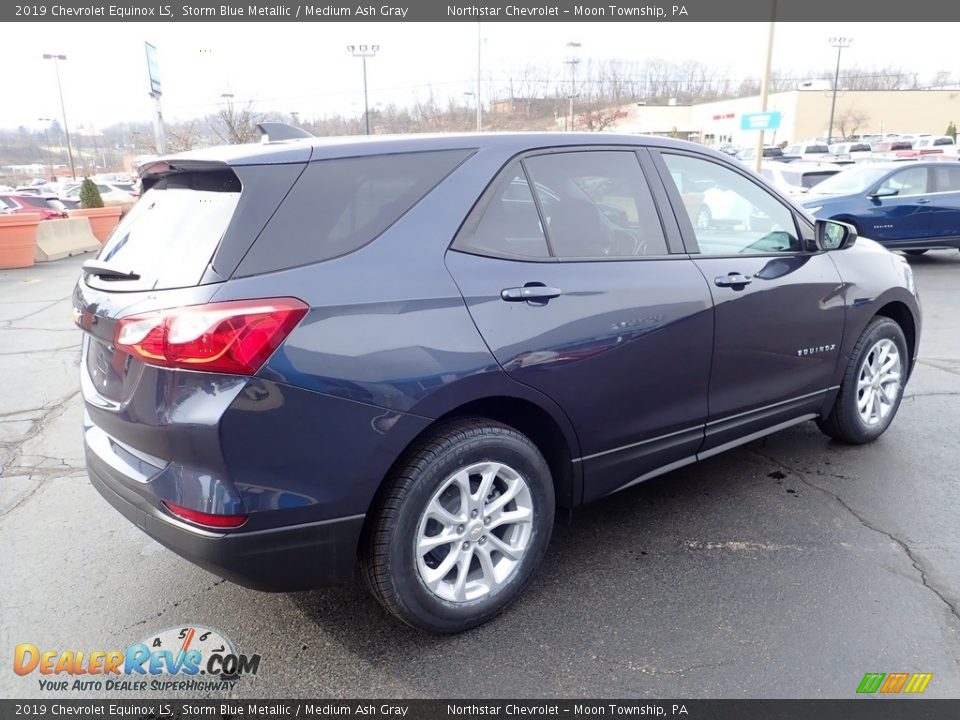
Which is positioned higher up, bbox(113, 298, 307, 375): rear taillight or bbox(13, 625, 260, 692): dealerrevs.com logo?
bbox(113, 298, 307, 375): rear taillight

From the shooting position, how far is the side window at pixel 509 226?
8.58ft

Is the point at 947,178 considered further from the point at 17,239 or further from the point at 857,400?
the point at 17,239

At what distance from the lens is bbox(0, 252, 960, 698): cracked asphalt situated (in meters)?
2.46

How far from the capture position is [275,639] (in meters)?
2.67

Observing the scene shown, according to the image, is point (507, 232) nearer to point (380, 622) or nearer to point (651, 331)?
point (651, 331)

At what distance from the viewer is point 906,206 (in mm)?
11594

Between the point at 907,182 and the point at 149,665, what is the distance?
42.9 feet

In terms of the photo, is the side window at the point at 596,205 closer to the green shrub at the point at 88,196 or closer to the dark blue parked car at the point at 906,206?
the dark blue parked car at the point at 906,206

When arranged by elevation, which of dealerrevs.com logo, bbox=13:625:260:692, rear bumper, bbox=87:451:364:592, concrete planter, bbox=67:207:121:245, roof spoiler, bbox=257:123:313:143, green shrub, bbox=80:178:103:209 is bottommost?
concrete planter, bbox=67:207:121:245

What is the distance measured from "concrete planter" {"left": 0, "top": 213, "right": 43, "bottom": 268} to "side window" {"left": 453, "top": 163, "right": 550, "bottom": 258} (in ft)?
47.8

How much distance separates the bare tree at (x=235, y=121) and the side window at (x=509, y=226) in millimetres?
21268

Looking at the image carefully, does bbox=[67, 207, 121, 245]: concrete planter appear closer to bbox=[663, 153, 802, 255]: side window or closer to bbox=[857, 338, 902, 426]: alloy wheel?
bbox=[663, 153, 802, 255]: side window

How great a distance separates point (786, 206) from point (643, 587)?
2.25 meters

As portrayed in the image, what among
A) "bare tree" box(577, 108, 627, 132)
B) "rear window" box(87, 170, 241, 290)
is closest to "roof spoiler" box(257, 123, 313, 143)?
"rear window" box(87, 170, 241, 290)
